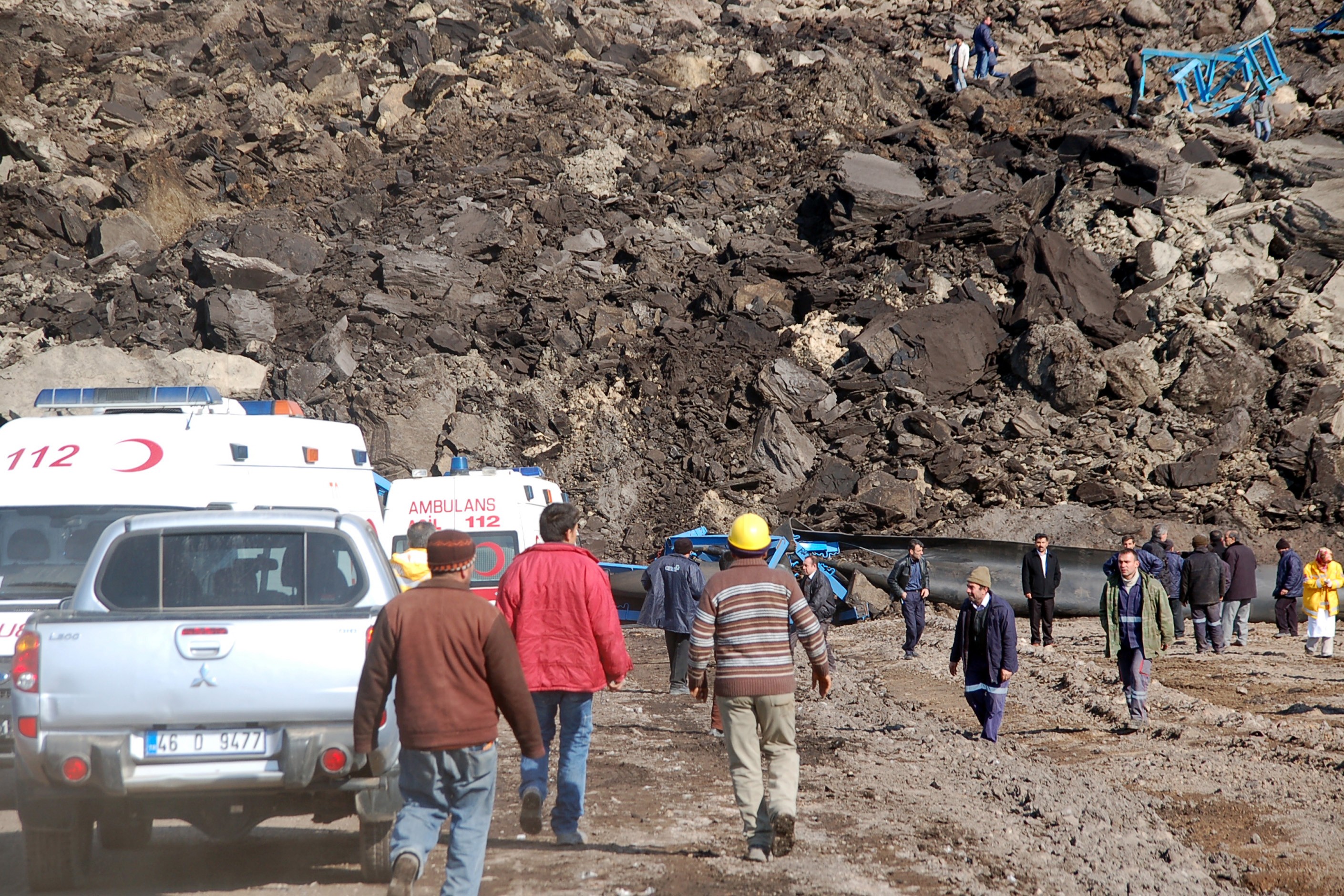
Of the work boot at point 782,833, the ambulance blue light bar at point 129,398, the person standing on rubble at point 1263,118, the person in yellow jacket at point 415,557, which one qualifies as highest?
the person standing on rubble at point 1263,118

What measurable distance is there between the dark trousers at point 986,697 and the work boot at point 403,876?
6.08 m

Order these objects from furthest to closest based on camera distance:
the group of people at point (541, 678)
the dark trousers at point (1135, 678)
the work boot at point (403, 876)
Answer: the dark trousers at point (1135, 678)
the group of people at point (541, 678)
the work boot at point (403, 876)

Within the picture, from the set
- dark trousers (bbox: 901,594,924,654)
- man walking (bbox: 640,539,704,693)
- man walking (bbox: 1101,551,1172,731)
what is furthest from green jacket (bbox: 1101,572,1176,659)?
dark trousers (bbox: 901,594,924,654)

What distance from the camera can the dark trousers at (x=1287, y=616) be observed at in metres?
16.9

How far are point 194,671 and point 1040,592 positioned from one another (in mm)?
13322

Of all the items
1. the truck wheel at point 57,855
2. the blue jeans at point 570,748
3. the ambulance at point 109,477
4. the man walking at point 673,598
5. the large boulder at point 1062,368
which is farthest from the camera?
the large boulder at point 1062,368

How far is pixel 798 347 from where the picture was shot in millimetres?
28469

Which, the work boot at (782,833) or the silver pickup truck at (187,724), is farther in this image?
the work boot at (782,833)

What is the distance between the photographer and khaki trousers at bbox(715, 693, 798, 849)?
5508mm

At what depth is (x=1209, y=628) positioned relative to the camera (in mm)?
15367

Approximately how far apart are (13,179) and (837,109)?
26.7 metres

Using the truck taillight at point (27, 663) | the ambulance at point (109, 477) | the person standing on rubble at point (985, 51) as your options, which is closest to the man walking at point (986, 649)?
the ambulance at point (109, 477)

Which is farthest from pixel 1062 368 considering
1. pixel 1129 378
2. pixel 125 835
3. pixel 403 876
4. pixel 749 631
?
pixel 403 876

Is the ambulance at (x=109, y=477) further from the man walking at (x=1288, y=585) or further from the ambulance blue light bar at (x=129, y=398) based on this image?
the man walking at (x=1288, y=585)
